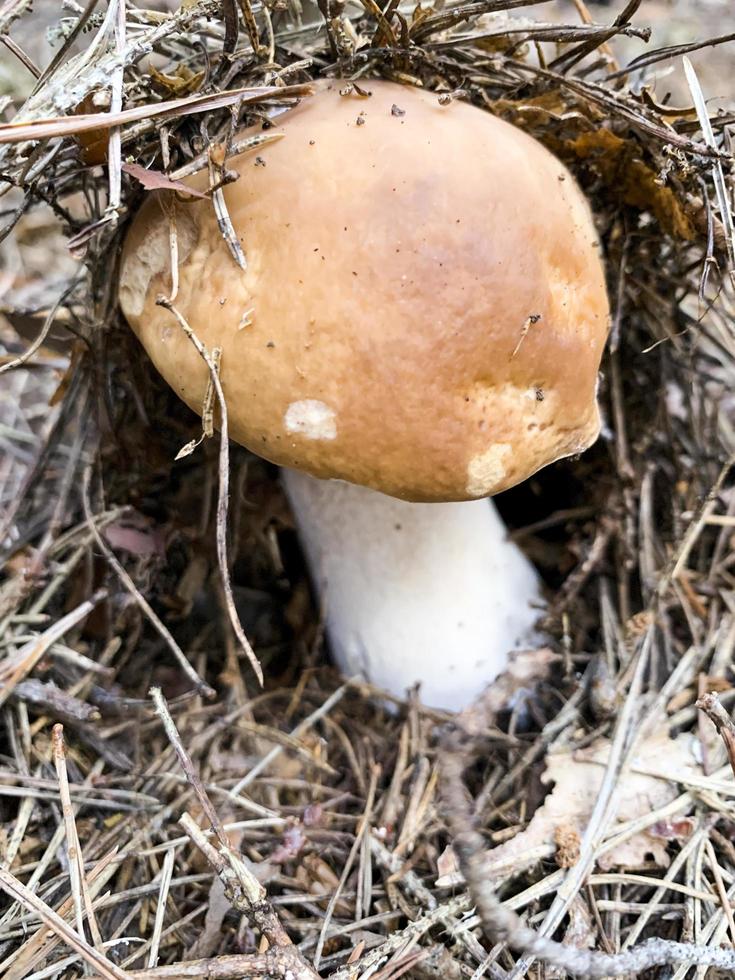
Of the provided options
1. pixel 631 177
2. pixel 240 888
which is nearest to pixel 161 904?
pixel 240 888

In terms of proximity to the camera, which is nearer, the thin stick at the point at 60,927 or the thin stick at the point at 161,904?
the thin stick at the point at 60,927

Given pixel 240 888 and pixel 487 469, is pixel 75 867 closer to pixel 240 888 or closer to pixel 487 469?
pixel 240 888

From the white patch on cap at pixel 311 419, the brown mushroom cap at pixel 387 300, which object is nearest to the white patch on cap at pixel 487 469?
the brown mushroom cap at pixel 387 300

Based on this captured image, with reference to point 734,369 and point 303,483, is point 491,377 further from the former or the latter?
point 734,369

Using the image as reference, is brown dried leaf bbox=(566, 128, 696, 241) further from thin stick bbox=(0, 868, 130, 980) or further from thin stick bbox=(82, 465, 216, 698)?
thin stick bbox=(0, 868, 130, 980)

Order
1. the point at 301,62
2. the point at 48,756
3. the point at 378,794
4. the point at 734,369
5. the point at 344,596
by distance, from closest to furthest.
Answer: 1. the point at 301,62
2. the point at 48,756
3. the point at 378,794
4. the point at 344,596
5. the point at 734,369

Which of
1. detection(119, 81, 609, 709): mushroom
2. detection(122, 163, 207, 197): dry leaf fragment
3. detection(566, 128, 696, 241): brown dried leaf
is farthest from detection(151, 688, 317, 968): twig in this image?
detection(566, 128, 696, 241): brown dried leaf

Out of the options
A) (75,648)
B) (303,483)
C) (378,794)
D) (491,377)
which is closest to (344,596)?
(303,483)

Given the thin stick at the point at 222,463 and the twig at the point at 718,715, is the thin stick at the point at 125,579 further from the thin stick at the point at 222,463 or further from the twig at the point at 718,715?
the twig at the point at 718,715
